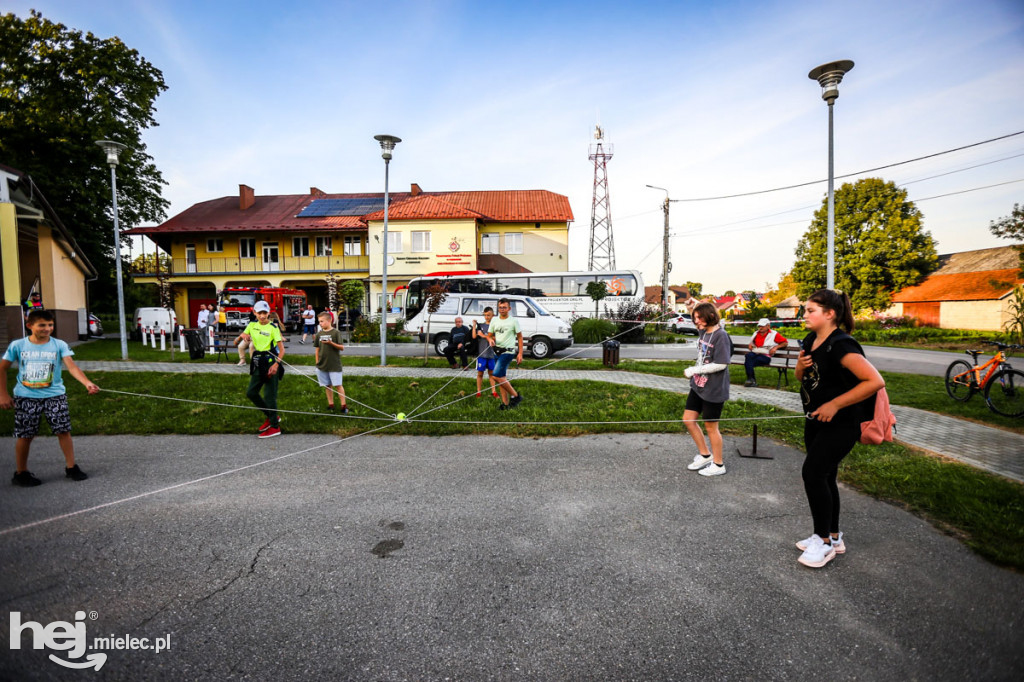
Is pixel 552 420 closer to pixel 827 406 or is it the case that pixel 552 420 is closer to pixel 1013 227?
pixel 827 406

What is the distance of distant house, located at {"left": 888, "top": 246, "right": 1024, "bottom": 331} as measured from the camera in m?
32.3

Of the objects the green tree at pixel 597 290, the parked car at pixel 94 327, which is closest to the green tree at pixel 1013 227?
the green tree at pixel 597 290

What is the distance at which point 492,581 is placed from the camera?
3.07 m

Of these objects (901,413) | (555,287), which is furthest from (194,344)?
(901,413)

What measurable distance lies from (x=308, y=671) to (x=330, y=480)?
2845mm

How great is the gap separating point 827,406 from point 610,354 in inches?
395

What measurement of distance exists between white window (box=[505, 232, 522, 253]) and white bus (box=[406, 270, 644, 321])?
32.8 ft

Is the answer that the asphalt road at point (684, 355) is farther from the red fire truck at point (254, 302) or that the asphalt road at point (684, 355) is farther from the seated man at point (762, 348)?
the red fire truck at point (254, 302)

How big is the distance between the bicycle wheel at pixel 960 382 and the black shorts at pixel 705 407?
7.10 meters

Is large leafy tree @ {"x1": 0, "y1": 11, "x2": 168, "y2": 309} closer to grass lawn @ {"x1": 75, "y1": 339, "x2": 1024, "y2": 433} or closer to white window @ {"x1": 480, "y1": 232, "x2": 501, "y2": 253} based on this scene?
grass lawn @ {"x1": 75, "y1": 339, "x2": 1024, "y2": 433}

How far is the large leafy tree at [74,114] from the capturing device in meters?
22.8

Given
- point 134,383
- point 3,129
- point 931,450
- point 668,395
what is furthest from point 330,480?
point 3,129

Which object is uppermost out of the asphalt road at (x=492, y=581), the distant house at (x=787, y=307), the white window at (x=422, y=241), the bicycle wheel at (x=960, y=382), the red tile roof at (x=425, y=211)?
the red tile roof at (x=425, y=211)

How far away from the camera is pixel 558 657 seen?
2.40m
